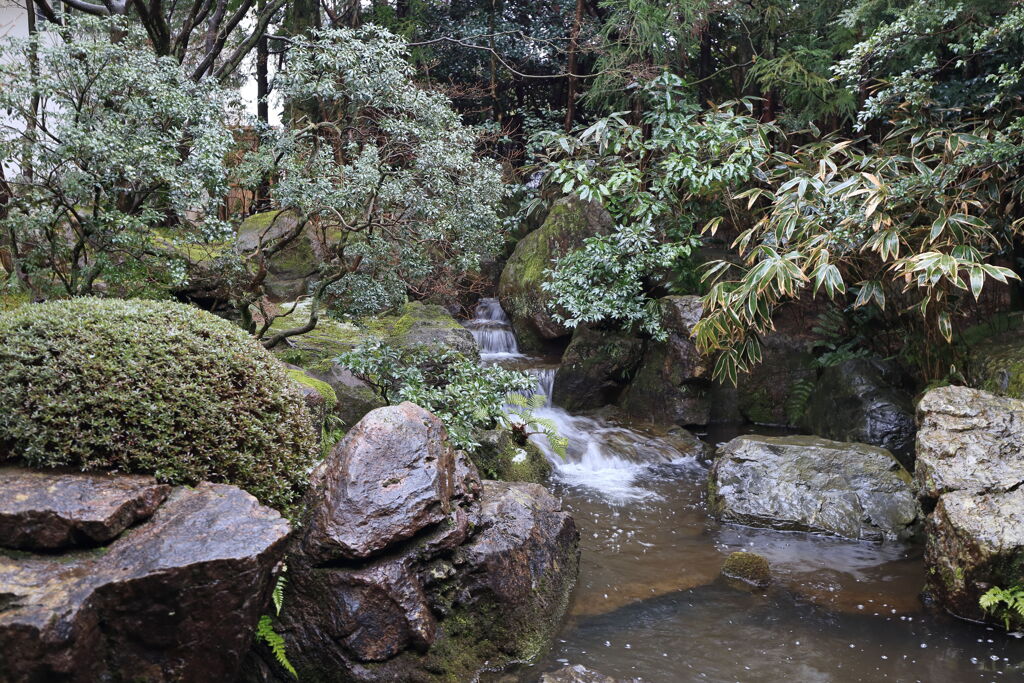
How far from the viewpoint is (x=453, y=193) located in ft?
24.4

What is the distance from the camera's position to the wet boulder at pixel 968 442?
217 inches

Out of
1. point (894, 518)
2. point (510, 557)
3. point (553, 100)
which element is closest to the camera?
point (510, 557)

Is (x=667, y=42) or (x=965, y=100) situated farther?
(x=667, y=42)

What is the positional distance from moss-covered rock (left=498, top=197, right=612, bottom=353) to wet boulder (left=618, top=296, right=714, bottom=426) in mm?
1812

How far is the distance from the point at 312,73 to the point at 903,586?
6.95 metres

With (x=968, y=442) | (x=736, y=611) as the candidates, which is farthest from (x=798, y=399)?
(x=736, y=611)

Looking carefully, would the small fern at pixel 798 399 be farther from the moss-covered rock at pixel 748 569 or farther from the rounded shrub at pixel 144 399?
the rounded shrub at pixel 144 399

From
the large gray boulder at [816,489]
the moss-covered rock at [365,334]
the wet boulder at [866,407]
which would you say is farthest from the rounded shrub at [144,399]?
the wet boulder at [866,407]

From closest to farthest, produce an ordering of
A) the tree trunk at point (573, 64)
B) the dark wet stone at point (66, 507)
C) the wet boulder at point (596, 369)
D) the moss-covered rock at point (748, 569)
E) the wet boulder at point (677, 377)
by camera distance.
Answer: the dark wet stone at point (66, 507), the moss-covered rock at point (748, 569), the wet boulder at point (677, 377), the wet boulder at point (596, 369), the tree trunk at point (573, 64)

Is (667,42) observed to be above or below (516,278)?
above

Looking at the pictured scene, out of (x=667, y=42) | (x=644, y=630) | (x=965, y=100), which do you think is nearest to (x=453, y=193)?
(x=644, y=630)

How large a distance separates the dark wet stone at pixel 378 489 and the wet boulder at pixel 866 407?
632cm

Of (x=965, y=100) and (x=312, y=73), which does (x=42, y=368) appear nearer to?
(x=312, y=73)

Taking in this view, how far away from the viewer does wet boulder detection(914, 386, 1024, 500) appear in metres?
5.51
